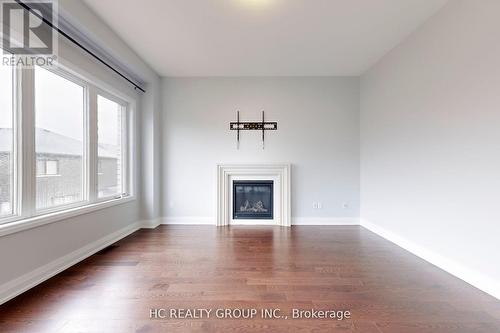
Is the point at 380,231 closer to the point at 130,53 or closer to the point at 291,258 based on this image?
the point at 291,258

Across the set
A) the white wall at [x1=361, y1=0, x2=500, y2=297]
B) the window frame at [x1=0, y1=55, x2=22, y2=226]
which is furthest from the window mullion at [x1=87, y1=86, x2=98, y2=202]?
the white wall at [x1=361, y1=0, x2=500, y2=297]

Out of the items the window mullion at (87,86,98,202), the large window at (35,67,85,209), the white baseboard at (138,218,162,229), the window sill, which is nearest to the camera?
the window sill

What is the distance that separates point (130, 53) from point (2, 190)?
7.65ft

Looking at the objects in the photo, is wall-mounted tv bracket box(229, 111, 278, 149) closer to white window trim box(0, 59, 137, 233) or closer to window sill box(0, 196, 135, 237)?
white window trim box(0, 59, 137, 233)

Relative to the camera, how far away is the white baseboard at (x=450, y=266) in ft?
6.60

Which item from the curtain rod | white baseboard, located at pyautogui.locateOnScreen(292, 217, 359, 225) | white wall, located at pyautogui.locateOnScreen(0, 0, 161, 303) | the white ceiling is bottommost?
white baseboard, located at pyautogui.locateOnScreen(292, 217, 359, 225)

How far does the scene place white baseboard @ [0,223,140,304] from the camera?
1881 mm

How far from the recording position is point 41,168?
2311 mm

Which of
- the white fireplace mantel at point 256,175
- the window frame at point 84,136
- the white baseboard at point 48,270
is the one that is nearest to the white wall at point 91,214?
the white baseboard at point 48,270

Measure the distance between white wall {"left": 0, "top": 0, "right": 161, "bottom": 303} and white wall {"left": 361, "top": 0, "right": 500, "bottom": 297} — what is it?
12.5ft

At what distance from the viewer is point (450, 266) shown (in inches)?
95.3

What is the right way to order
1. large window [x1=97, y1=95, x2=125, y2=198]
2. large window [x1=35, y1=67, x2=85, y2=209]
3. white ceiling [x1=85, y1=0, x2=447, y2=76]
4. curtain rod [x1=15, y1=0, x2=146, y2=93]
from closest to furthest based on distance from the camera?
curtain rod [x1=15, y1=0, x2=146, y2=93] < large window [x1=35, y1=67, x2=85, y2=209] < white ceiling [x1=85, y1=0, x2=447, y2=76] < large window [x1=97, y1=95, x2=125, y2=198]

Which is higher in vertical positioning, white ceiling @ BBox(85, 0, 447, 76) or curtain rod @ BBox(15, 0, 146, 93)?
white ceiling @ BBox(85, 0, 447, 76)

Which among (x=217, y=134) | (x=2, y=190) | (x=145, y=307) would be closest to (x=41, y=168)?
(x=2, y=190)
